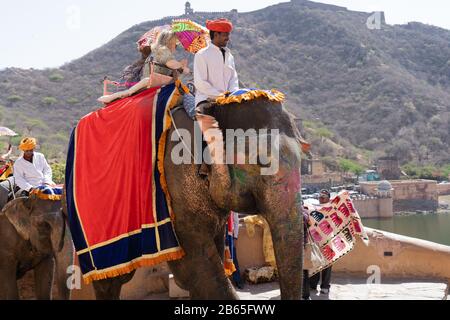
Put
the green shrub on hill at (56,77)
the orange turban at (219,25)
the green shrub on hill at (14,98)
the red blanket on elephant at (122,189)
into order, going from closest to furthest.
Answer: the red blanket on elephant at (122,189), the orange turban at (219,25), the green shrub on hill at (14,98), the green shrub on hill at (56,77)

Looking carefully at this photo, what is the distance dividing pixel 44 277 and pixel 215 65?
3656mm

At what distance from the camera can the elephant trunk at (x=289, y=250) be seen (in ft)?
13.7

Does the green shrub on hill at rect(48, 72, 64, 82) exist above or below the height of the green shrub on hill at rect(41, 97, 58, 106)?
above

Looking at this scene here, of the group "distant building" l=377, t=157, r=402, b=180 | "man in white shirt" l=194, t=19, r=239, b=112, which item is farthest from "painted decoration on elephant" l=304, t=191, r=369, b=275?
"distant building" l=377, t=157, r=402, b=180

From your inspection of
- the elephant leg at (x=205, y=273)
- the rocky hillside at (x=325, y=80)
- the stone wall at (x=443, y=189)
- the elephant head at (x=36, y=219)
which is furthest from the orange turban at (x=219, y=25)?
the stone wall at (x=443, y=189)

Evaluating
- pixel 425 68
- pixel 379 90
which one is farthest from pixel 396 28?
pixel 379 90

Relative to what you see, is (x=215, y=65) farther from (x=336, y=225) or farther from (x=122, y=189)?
(x=336, y=225)

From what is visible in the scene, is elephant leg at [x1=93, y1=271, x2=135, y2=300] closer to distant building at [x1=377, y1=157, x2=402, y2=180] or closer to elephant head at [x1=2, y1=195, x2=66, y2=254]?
elephant head at [x1=2, y1=195, x2=66, y2=254]

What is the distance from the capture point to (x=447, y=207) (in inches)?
2085

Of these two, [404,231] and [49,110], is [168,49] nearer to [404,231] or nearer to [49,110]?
[404,231]

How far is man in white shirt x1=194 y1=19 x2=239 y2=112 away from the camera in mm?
5008

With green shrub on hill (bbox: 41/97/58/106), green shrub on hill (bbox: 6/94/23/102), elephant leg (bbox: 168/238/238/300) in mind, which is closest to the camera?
elephant leg (bbox: 168/238/238/300)

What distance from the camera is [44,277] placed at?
7.37 meters

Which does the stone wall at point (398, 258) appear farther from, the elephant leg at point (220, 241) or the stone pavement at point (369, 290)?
the elephant leg at point (220, 241)
